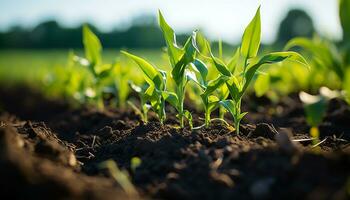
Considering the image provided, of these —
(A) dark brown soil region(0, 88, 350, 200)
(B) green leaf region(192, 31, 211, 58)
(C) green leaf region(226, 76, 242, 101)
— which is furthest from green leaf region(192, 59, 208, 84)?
(A) dark brown soil region(0, 88, 350, 200)

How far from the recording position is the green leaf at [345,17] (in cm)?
188

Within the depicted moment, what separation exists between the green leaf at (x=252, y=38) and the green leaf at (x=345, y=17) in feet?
1.62

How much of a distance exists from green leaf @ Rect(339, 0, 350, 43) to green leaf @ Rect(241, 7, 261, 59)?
494 mm

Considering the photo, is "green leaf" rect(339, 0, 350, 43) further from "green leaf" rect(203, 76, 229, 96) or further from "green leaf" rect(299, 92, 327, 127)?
"green leaf" rect(203, 76, 229, 96)

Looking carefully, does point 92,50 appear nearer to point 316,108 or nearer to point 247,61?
point 247,61

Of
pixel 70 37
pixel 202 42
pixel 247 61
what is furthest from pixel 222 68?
pixel 70 37

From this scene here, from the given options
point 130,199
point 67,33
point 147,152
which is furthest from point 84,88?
point 67,33

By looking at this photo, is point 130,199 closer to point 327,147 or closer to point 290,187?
point 290,187

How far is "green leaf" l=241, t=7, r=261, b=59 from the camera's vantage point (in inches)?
90.6

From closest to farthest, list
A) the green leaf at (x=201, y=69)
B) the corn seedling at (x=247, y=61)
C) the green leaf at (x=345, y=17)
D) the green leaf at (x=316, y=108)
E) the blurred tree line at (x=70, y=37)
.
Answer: the green leaf at (x=316, y=108) < the green leaf at (x=345, y=17) < the corn seedling at (x=247, y=61) < the green leaf at (x=201, y=69) < the blurred tree line at (x=70, y=37)

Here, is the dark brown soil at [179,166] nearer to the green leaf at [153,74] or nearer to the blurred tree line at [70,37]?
the green leaf at [153,74]

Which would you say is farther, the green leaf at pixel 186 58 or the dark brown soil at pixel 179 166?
the green leaf at pixel 186 58

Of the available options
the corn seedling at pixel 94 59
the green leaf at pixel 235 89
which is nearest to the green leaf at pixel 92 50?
the corn seedling at pixel 94 59

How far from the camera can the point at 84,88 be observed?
15.5 feet
